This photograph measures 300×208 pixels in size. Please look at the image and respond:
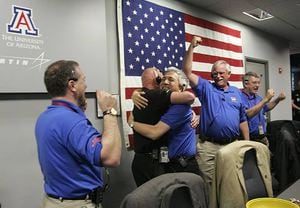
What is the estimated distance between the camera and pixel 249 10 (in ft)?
14.8

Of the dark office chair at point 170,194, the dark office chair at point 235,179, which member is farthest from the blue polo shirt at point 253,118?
the dark office chair at point 170,194

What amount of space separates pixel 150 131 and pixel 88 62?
93 centimetres

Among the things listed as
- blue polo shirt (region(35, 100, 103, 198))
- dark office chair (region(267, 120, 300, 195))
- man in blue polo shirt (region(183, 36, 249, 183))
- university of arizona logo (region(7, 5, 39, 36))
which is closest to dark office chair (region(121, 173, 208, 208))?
blue polo shirt (region(35, 100, 103, 198))

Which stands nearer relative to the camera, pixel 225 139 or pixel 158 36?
pixel 225 139

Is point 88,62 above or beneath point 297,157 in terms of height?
above

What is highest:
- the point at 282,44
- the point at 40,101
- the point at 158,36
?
the point at 282,44

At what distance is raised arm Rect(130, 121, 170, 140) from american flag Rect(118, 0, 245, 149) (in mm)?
852

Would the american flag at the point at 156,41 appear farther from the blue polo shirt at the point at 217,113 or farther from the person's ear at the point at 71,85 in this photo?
the person's ear at the point at 71,85

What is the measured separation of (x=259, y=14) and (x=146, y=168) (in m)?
3.59

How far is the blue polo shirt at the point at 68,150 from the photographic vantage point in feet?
4.64

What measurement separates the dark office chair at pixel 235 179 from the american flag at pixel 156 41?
4.97 ft

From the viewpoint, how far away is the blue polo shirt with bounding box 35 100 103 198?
1414 millimetres

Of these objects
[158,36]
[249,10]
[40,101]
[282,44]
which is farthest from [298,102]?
[40,101]

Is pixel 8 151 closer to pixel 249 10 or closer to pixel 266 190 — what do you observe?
pixel 266 190
